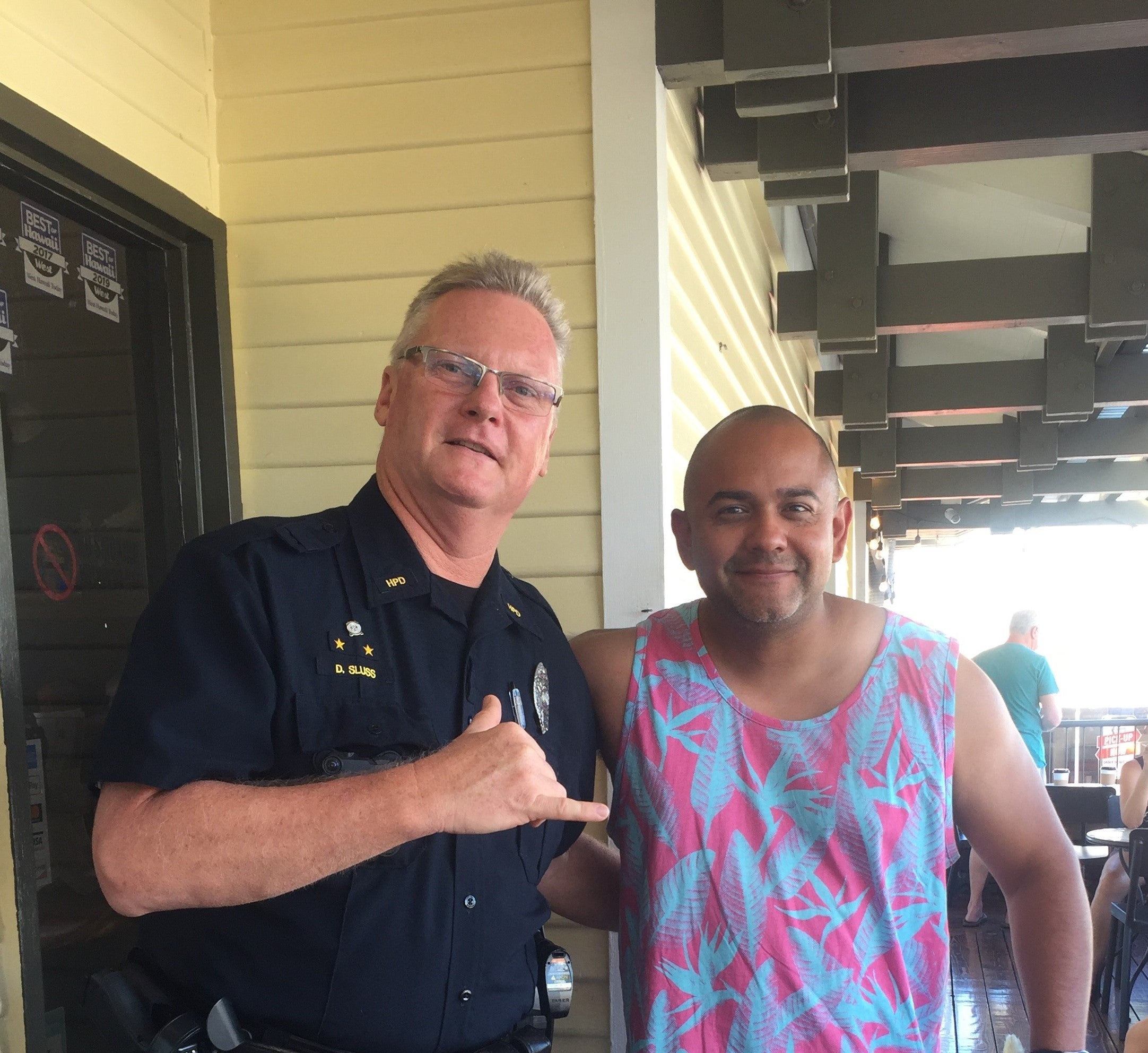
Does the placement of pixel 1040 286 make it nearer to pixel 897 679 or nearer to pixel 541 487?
pixel 541 487

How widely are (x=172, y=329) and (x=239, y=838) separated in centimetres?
150

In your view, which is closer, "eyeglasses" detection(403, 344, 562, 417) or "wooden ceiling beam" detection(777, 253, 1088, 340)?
"eyeglasses" detection(403, 344, 562, 417)

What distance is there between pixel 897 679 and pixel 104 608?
1.47 metres

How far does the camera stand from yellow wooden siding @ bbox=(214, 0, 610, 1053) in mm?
2387

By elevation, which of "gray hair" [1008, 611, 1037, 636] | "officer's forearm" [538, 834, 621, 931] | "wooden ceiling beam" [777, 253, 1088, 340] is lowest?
"gray hair" [1008, 611, 1037, 636]

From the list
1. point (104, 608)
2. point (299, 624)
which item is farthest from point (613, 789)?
point (104, 608)

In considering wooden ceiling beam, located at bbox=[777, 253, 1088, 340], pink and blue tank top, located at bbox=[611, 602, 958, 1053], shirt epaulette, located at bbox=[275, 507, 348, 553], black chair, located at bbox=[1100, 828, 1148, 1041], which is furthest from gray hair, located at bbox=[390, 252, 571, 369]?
black chair, located at bbox=[1100, 828, 1148, 1041]

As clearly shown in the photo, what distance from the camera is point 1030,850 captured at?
177cm

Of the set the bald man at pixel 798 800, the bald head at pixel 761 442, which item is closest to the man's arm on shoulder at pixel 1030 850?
the bald man at pixel 798 800

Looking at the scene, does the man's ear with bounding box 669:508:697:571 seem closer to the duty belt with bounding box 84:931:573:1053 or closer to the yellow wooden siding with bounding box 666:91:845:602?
the yellow wooden siding with bounding box 666:91:845:602

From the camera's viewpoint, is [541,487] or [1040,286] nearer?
[541,487]

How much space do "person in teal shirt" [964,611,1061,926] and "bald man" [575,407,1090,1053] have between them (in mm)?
5636

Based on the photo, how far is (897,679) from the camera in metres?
1.74

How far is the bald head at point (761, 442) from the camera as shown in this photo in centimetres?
176
